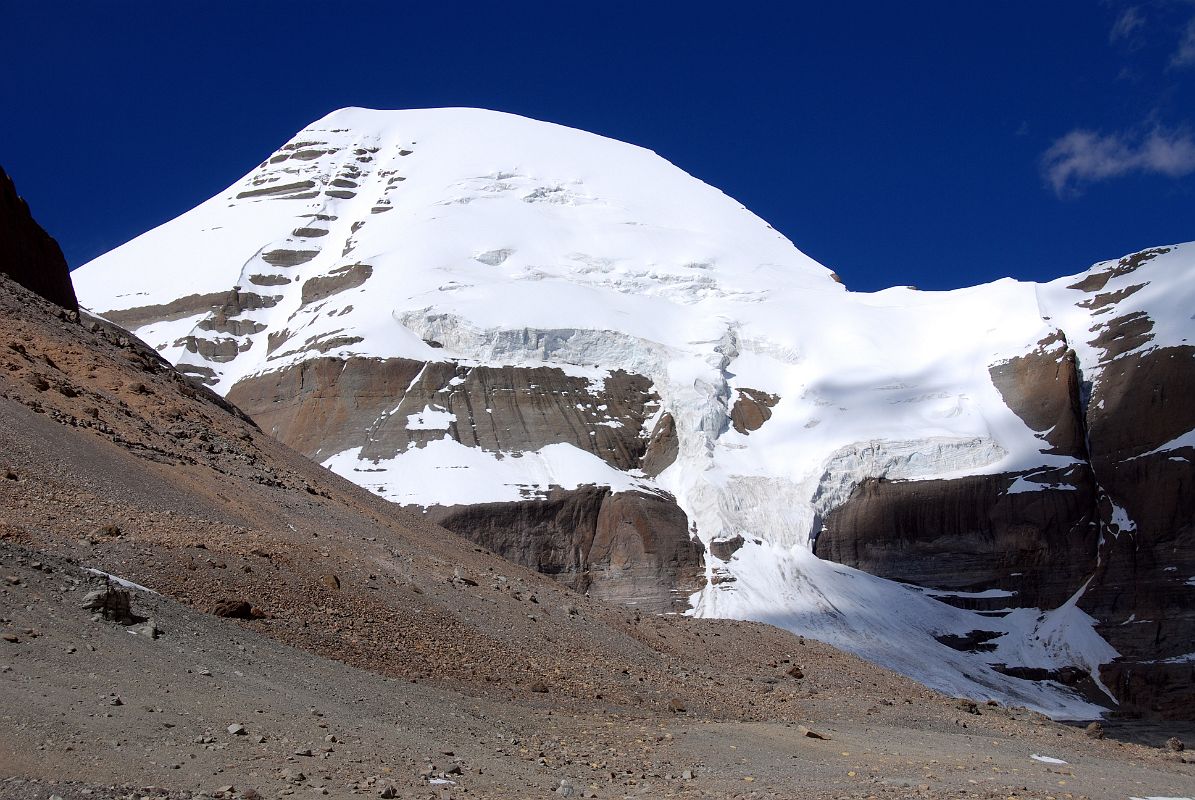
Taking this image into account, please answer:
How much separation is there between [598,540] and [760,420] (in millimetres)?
16667

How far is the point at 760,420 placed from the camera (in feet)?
253

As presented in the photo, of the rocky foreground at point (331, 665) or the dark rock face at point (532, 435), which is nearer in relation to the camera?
the rocky foreground at point (331, 665)

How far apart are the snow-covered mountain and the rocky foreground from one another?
30461 mm

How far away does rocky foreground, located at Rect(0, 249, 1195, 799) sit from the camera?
12.8 metres

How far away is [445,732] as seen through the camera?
1603 centimetres

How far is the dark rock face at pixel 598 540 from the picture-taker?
63.2 m

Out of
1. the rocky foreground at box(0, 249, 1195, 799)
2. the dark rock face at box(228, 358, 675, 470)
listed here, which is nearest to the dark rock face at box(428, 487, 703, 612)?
the dark rock face at box(228, 358, 675, 470)

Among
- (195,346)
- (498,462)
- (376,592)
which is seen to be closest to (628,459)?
(498,462)

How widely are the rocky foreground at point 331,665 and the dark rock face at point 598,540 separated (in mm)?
30455

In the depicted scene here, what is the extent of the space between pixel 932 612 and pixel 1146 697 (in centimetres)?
1051

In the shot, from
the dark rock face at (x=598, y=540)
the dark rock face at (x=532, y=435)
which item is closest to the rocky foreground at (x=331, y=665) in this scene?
the dark rock face at (x=598, y=540)

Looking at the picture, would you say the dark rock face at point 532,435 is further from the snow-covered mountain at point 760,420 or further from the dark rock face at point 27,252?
the dark rock face at point 27,252

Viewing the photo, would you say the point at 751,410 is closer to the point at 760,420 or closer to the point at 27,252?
the point at 760,420

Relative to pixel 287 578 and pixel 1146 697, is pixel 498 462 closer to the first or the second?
pixel 1146 697
